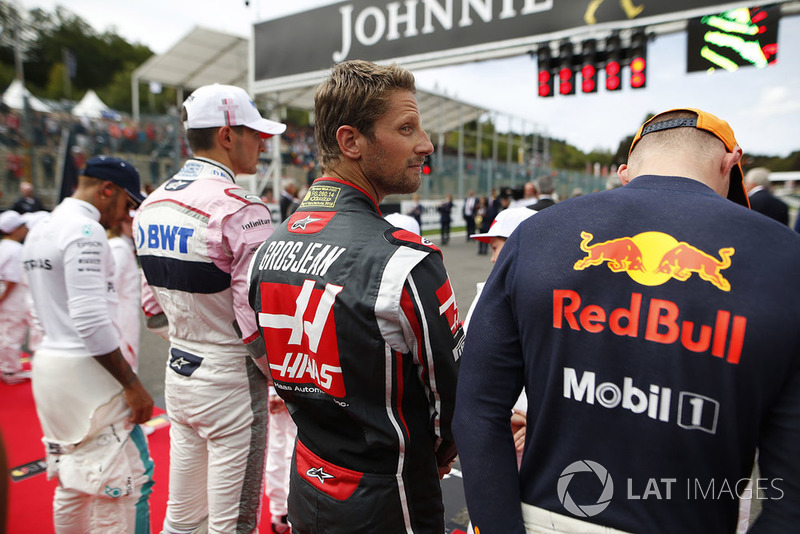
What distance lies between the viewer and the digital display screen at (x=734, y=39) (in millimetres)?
6488

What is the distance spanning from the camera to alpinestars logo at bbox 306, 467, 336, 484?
4.24ft

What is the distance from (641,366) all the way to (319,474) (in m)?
0.87

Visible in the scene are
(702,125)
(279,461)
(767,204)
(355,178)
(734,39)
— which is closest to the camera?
(702,125)

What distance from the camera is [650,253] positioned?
916 millimetres

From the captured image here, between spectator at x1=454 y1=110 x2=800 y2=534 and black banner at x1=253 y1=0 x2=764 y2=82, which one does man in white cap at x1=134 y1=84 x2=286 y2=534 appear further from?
black banner at x1=253 y1=0 x2=764 y2=82

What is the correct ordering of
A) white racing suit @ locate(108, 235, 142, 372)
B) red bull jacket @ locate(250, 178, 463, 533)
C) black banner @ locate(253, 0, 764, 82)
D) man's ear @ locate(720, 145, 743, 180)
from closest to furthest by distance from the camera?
man's ear @ locate(720, 145, 743, 180) → red bull jacket @ locate(250, 178, 463, 533) → white racing suit @ locate(108, 235, 142, 372) → black banner @ locate(253, 0, 764, 82)

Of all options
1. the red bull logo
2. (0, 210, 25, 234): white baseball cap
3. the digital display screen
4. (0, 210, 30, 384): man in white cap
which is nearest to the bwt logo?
the red bull logo

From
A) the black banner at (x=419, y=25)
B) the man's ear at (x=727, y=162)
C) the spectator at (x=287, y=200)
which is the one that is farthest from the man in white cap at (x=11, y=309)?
the black banner at (x=419, y=25)

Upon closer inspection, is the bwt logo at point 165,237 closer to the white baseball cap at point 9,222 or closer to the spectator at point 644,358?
the spectator at point 644,358

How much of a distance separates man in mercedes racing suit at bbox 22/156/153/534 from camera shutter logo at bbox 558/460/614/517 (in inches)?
73.5

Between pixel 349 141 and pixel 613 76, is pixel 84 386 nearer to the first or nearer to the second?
pixel 349 141

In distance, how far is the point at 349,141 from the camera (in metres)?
1.38

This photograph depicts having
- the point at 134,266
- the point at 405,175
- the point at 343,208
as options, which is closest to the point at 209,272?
the point at 343,208

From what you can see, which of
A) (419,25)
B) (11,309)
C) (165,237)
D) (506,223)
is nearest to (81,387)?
(165,237)
